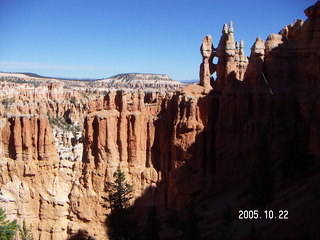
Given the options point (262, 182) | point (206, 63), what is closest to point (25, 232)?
point (262, 182)

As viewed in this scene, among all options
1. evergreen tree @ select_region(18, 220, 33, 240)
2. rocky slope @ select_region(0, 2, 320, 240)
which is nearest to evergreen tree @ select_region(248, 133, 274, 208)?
rocky slope @ select_region(0, 2, 320, 240)

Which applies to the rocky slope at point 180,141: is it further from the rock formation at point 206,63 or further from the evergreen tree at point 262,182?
the evergreen tree at point 262,182

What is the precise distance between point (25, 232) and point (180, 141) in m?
15.2

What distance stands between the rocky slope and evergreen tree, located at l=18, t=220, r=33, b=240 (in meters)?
0.78

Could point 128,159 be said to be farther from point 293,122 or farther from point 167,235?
point 293,122

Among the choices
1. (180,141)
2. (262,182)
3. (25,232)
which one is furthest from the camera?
(25,232)

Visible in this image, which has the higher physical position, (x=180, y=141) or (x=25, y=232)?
(x=180, y=141)

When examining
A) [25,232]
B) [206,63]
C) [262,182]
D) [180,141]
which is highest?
[206,63]

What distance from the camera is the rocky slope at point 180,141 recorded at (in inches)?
1040

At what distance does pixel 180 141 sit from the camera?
1110 inches

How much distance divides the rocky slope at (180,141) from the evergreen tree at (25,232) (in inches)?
30.8

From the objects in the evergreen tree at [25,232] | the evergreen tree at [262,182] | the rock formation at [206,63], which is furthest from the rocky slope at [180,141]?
the evergreen tree at [262,182]

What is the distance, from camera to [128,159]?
100.0 ft

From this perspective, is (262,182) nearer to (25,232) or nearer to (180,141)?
(180,141)
